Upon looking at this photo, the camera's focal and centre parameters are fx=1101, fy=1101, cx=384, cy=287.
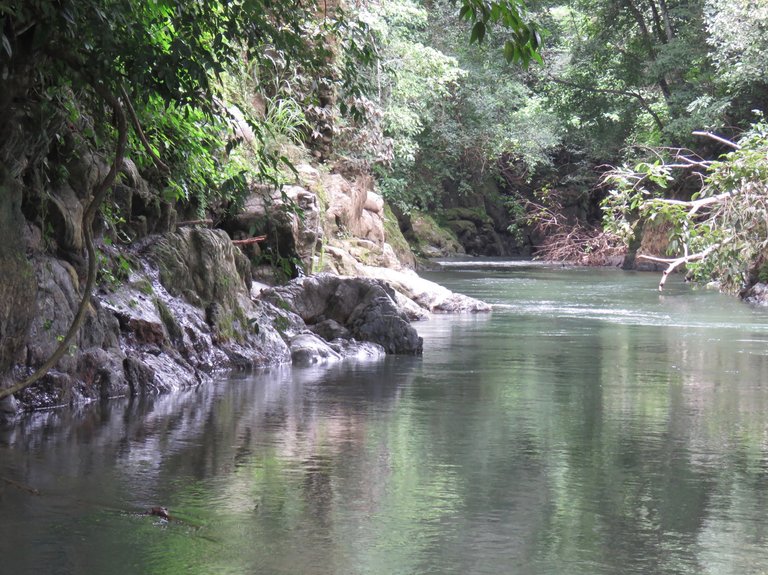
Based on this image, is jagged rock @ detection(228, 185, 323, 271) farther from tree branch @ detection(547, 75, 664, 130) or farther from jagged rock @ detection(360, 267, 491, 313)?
tree branch @ detection(547, 75, 664, 130)

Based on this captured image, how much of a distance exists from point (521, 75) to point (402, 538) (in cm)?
3409

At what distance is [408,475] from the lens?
22.0ft

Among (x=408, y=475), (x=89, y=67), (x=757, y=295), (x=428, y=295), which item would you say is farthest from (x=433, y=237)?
(x=408, y=475)

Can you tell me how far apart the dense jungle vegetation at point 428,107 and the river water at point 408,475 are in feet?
5.30

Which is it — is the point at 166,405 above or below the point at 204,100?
below

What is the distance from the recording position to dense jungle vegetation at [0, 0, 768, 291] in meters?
7.50

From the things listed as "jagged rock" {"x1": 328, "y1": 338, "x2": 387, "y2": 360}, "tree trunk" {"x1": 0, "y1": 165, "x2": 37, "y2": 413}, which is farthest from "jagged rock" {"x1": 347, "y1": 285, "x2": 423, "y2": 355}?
"tree trunk" {"x1": 0, "y1": 165, "x2": 37, "y2": 413}

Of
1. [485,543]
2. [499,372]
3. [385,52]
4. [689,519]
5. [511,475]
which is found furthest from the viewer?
[385,52]

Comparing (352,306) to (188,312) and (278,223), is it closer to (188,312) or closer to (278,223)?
(278,223)

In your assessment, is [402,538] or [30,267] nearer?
[402,538]

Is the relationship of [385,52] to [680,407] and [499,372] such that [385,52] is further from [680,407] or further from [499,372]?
[680,407]

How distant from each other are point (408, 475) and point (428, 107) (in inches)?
1134

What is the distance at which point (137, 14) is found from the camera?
8117mm

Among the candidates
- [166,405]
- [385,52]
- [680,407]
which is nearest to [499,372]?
[680,407]
